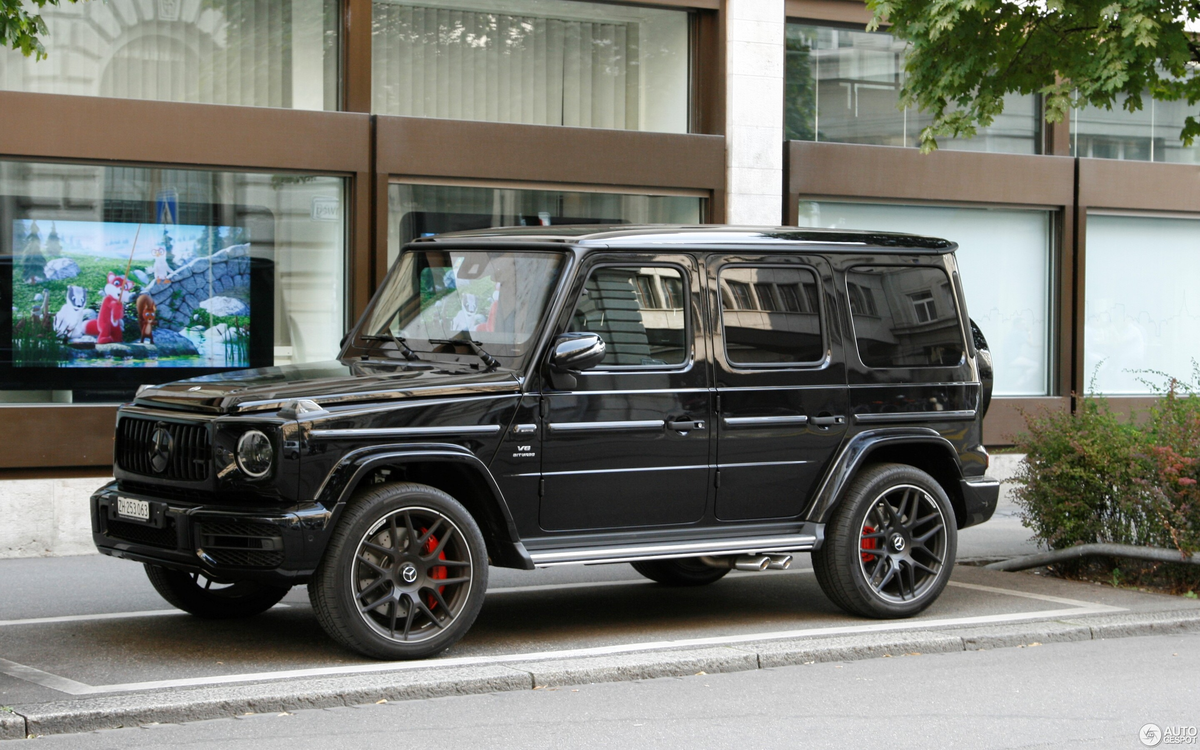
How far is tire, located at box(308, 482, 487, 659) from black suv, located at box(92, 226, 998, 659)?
1 cm

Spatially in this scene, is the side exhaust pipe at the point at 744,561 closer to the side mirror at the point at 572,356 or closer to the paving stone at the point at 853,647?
the paving stone at the point at 853,647

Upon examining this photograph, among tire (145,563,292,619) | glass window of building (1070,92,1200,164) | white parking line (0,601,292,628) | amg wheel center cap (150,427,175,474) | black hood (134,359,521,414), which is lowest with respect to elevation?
white parking line (0,601,292,628)

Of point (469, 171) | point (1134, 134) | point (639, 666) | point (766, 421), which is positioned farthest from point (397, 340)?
point (1134, 134)

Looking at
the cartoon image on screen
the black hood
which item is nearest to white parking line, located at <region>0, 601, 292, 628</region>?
the black hood

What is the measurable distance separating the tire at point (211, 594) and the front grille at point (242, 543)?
1.10 metres

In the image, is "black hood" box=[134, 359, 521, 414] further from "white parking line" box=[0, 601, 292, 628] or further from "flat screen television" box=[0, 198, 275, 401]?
"flat screen television" box=[0, 198, 275, 401]

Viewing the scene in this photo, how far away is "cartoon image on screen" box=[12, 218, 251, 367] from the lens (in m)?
11.9

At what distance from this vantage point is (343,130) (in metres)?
12.8

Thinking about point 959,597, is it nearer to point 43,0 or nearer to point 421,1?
point 43,0

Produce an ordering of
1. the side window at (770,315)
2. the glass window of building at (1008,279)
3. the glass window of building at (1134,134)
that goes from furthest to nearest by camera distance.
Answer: the glass window of building at (1134,134)
the glass window of building at (1008,279)
the side window at (770,315)

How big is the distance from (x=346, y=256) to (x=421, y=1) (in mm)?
2633

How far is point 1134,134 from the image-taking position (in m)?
16.9

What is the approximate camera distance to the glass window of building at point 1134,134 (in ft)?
54.2

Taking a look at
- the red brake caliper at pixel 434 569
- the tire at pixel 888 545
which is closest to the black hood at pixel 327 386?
the red brake caliper at pixel 434 569
